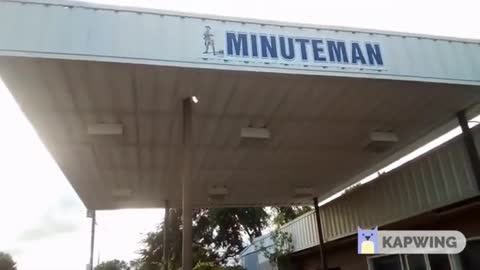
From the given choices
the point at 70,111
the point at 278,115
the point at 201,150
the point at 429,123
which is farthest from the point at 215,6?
the point at 429,123

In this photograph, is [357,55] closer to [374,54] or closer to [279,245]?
[374,54]

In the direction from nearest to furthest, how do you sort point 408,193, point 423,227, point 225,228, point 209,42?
1. point 209,42
2. point 408,193
3. point 423,227
4. point 225,228

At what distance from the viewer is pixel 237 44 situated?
468cm

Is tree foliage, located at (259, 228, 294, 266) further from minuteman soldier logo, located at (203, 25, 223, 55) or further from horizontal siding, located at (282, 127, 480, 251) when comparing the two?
minuteman soldier logo, located at (203, 25, 223, 55)

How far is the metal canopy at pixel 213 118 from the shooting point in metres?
4.95

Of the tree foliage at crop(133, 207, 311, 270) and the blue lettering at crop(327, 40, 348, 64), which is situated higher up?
the tree foliage at crop(133, 207, 311, 270)

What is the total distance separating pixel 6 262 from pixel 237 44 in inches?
1230

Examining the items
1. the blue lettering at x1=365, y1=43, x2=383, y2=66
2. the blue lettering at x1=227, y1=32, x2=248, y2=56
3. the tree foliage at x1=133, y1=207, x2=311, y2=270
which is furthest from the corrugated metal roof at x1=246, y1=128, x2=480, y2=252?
the tree foliage at x1=133, y1=207, x2=311, y2=270

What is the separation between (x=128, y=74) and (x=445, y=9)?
14.8ft

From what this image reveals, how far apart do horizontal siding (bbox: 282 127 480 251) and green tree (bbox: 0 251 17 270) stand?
86.5 ft

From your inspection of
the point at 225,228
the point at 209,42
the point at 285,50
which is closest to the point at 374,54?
the point at 285,50

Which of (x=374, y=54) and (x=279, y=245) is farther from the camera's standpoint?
(x=279, y=245)

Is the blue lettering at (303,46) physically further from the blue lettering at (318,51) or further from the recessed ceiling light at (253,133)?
the recessed ceiling light at (253,133)

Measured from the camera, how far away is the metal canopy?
4.95m
